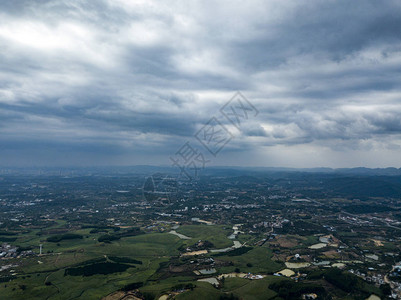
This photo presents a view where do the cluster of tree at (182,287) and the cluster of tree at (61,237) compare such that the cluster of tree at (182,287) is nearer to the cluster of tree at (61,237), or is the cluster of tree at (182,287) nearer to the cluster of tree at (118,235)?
the cluster of tree at (118,235)

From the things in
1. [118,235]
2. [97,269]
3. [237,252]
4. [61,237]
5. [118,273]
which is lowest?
[118,235]

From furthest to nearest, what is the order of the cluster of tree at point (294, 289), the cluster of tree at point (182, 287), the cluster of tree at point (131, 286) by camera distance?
the cluster of tree at point (131, 286) < the cluster of tree at point (182, 287) < the cluster of tree at point (294, 289)

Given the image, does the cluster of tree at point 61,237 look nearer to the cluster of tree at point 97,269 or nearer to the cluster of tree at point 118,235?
the cluster of tree at point 118,235

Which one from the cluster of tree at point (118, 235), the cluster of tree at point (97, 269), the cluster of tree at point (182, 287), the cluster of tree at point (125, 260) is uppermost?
the cluster of tree at point (182, 287)

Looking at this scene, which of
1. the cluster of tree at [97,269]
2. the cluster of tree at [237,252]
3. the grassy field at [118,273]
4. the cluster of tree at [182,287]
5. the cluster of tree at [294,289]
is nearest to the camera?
the cluster of tree at [294,289]

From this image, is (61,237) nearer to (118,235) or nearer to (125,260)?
(118,235)

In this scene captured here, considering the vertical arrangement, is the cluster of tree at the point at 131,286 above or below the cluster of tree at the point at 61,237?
above

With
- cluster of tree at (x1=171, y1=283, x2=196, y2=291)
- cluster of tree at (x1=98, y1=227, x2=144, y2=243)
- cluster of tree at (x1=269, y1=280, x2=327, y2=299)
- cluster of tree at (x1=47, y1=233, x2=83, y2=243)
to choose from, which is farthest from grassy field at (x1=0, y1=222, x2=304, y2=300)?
cluster of tree at (x1=98, y1=227, x2=144, y2=243)

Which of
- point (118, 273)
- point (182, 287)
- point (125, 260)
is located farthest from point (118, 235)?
point (182, 287)

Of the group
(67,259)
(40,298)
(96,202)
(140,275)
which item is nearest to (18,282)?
(40,298)

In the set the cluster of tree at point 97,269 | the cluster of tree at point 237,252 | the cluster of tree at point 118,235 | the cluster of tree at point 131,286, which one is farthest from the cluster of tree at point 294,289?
the cluster of tree at point 118,235

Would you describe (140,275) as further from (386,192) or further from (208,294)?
(386,192)

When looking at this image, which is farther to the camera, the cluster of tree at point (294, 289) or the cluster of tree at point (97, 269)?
the cluster of tree at point (97, 269)
